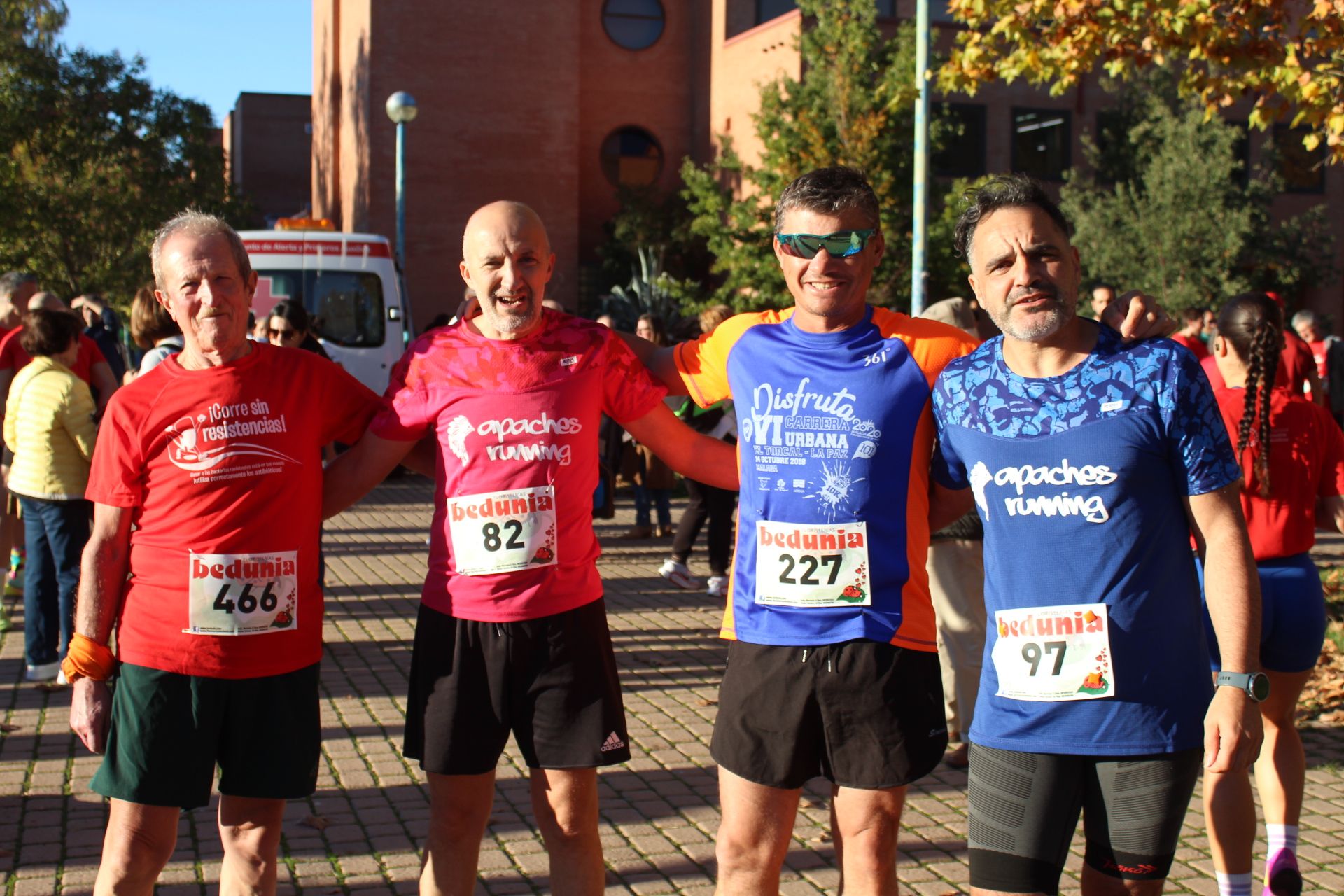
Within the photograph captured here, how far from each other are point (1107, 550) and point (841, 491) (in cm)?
68

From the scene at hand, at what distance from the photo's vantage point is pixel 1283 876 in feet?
14.0

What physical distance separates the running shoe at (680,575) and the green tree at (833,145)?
8.01 meters

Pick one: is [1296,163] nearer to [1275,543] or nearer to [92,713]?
[1275,543]

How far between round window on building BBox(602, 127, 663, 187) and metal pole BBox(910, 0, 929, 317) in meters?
18.9

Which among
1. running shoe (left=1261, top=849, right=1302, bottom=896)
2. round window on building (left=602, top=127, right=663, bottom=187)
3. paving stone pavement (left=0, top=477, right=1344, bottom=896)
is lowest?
paving stone pavement (left=0, top=477, right=1344, bottom=896)

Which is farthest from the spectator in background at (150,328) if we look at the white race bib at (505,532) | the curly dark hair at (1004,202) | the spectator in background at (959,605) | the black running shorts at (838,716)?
the curly dark hair at (1004,202)

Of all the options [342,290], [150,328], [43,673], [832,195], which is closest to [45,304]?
[150,328]

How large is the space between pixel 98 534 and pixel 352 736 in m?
2.99

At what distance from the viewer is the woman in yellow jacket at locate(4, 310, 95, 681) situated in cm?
705

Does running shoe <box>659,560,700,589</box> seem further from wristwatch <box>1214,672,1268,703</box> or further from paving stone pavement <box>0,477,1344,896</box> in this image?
wristwatch <box>1214,672,1268,703</box>

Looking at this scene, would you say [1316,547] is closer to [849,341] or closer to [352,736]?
[352,736]

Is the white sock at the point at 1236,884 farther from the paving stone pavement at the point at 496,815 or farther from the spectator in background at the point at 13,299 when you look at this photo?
the spectator in background at the point at 13,299

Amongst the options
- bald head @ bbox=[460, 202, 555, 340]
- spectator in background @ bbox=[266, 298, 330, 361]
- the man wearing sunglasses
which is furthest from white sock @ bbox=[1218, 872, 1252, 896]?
spectator in background @ bbox=[266, 298, 330, 361]

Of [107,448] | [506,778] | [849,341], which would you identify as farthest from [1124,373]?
[506,778]
